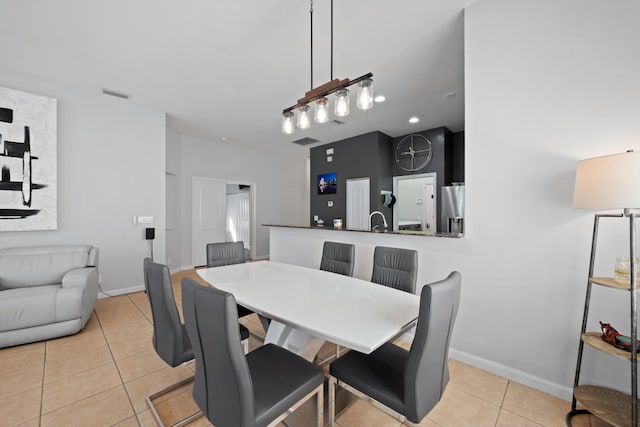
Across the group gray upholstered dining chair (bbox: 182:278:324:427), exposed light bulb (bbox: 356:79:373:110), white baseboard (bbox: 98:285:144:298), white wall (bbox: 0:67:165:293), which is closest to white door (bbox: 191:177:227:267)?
white wall (bbox: 0:67:165:293)

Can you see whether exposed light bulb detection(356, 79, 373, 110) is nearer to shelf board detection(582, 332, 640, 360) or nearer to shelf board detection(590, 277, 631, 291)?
shelf board detection(590, 277, 631, 291)

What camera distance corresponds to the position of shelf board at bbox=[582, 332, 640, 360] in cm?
143

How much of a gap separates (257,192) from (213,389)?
242 inches

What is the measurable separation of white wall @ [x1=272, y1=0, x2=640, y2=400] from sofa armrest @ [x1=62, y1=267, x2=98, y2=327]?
3.70m

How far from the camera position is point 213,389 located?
1097 millimetres

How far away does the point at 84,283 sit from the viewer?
2816 millimetres

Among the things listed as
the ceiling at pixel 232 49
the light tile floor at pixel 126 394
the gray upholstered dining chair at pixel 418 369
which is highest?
the ceiling at pixel 232 49

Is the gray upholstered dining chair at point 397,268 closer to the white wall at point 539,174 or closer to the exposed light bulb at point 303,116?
the white wall at point 539,174

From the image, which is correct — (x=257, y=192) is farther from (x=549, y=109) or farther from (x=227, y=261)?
(x=549, y=109)

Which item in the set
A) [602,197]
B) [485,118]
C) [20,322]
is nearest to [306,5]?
[485,118]

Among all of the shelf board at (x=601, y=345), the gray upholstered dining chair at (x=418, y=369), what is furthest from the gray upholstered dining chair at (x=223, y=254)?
the shelf board at (x=601, y=345)

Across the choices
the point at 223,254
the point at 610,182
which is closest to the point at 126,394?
the point at 223,254

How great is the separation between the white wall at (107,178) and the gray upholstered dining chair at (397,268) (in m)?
3.75

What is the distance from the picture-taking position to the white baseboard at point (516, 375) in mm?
1861
